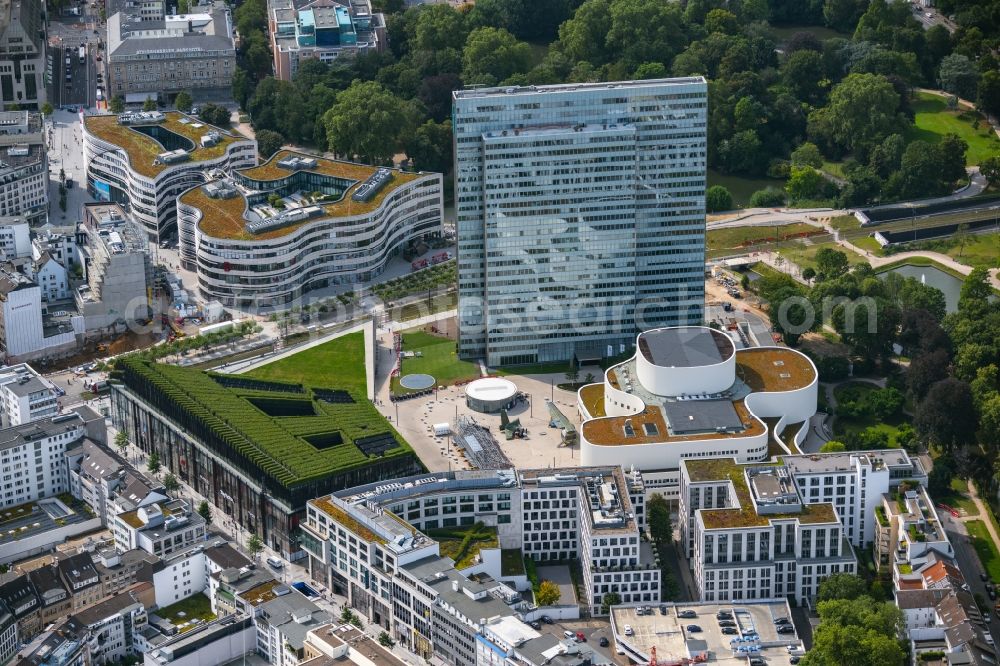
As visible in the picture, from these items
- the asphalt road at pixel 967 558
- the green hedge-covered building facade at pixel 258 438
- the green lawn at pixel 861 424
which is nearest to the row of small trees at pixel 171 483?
the green hedge-covered building facade at pixel 258 438

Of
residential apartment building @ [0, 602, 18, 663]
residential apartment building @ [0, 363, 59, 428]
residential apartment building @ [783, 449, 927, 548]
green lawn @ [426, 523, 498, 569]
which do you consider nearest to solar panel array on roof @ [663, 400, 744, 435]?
residential apartment building @ [783, 449, 927, 548]

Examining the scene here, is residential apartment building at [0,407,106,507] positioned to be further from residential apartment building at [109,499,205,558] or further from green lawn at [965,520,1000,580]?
green lawn at [965,520,1000,580]

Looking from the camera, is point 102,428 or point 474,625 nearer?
point 474,625

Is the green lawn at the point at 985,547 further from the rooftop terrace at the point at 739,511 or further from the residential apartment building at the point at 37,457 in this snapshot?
the residential apartment building at the point at 37,457

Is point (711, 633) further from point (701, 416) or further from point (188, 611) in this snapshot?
point (188, 611)

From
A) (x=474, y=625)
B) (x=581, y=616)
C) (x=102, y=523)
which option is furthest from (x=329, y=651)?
(x=102, y=523)

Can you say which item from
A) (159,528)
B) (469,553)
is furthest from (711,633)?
(159,528)

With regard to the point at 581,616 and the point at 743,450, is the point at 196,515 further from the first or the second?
the point at 743,450
